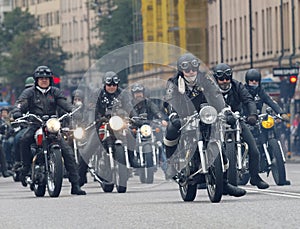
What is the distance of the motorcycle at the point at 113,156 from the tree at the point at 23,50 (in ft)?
316

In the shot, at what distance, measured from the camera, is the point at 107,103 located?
81.4ft

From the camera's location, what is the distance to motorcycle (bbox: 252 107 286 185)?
81.3 ft

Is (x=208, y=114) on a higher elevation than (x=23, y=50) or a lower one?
lower

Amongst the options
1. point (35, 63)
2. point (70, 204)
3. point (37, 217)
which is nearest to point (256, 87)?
point (70, 204)

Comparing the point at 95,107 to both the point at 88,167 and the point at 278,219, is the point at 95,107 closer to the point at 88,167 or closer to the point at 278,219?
the point at 88,167

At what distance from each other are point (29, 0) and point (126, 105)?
135 metres

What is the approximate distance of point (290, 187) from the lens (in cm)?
2378

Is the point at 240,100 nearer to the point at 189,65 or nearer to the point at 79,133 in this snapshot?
the point at 189,65

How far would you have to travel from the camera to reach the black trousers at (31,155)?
23.1 m

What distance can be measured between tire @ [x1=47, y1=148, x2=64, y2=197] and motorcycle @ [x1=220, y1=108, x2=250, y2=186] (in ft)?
8.07

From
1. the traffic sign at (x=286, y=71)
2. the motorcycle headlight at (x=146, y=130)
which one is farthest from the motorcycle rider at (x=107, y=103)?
the traffic sign at (x=286, y=71)

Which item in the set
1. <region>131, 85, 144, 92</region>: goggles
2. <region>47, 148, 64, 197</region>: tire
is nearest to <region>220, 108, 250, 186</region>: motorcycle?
<region>47, 148, 64, 197</region>: tire

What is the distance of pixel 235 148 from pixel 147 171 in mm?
7593

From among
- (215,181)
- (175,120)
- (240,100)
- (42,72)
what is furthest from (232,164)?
(42,72)
